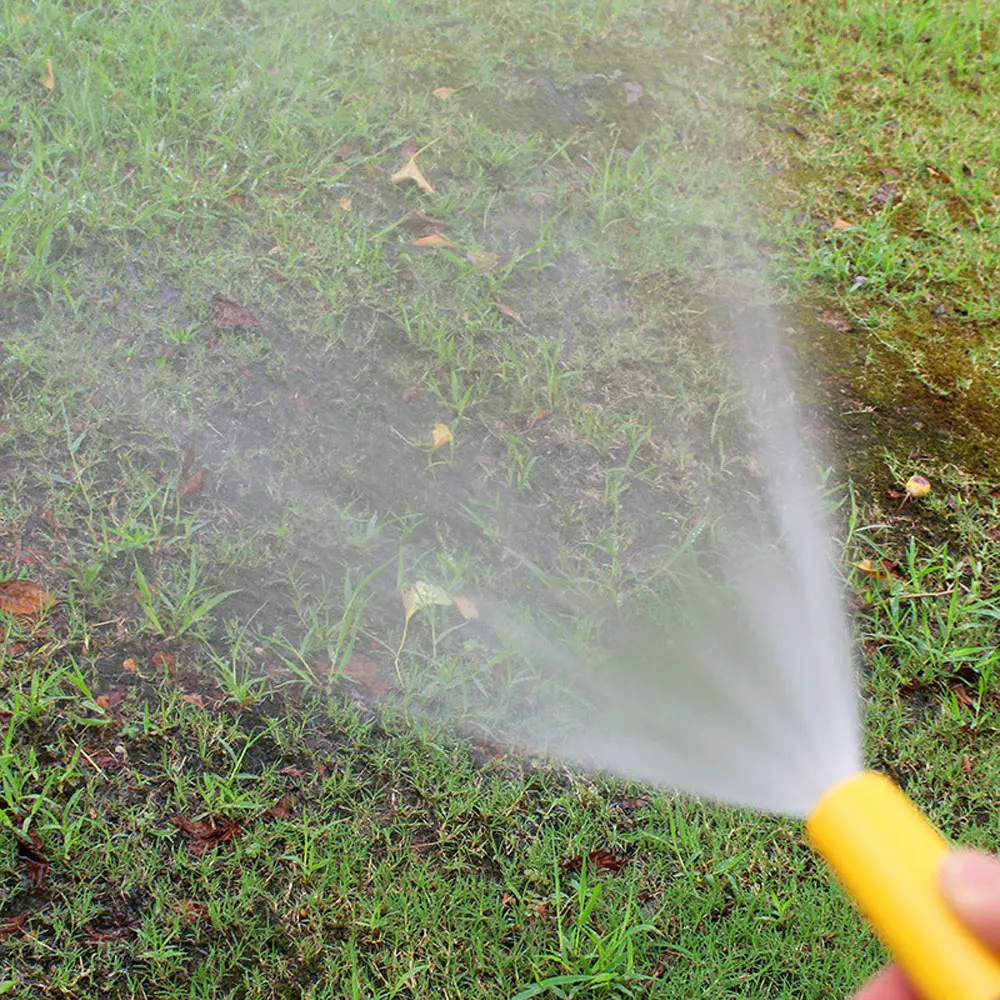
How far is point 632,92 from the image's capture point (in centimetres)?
432

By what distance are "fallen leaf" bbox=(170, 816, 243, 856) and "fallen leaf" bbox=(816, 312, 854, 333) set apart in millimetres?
2511

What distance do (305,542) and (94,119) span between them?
1863 mm

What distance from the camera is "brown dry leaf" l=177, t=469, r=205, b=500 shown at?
2658 mm

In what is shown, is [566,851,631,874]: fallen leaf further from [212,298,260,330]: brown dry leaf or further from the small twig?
[212,298,260,330]: brown dry leaf

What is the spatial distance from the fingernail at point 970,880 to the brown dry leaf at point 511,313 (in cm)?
239

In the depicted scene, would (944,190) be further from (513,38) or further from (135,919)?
(135,919)

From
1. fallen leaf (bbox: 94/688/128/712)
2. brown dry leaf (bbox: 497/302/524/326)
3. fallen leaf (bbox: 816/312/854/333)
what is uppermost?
brown dry leaf (bbox: 497/302/524/326)

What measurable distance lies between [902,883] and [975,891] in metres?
0.08

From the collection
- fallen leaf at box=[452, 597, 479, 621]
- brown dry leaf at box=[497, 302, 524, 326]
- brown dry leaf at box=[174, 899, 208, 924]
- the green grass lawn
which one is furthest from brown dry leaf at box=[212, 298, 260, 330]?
brown dry leaf at box=[174, 899, 208, 924]

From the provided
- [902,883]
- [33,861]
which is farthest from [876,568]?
[33,861]

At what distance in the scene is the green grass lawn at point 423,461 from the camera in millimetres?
2111

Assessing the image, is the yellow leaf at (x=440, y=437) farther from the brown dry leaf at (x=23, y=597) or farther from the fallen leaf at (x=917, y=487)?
the fallen leaf at (x=917, y=487)

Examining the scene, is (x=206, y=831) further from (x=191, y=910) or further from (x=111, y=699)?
(x=111, y=699)

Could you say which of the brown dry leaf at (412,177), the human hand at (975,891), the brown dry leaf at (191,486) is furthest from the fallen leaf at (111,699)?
the brown dry leaf at (412,177)
